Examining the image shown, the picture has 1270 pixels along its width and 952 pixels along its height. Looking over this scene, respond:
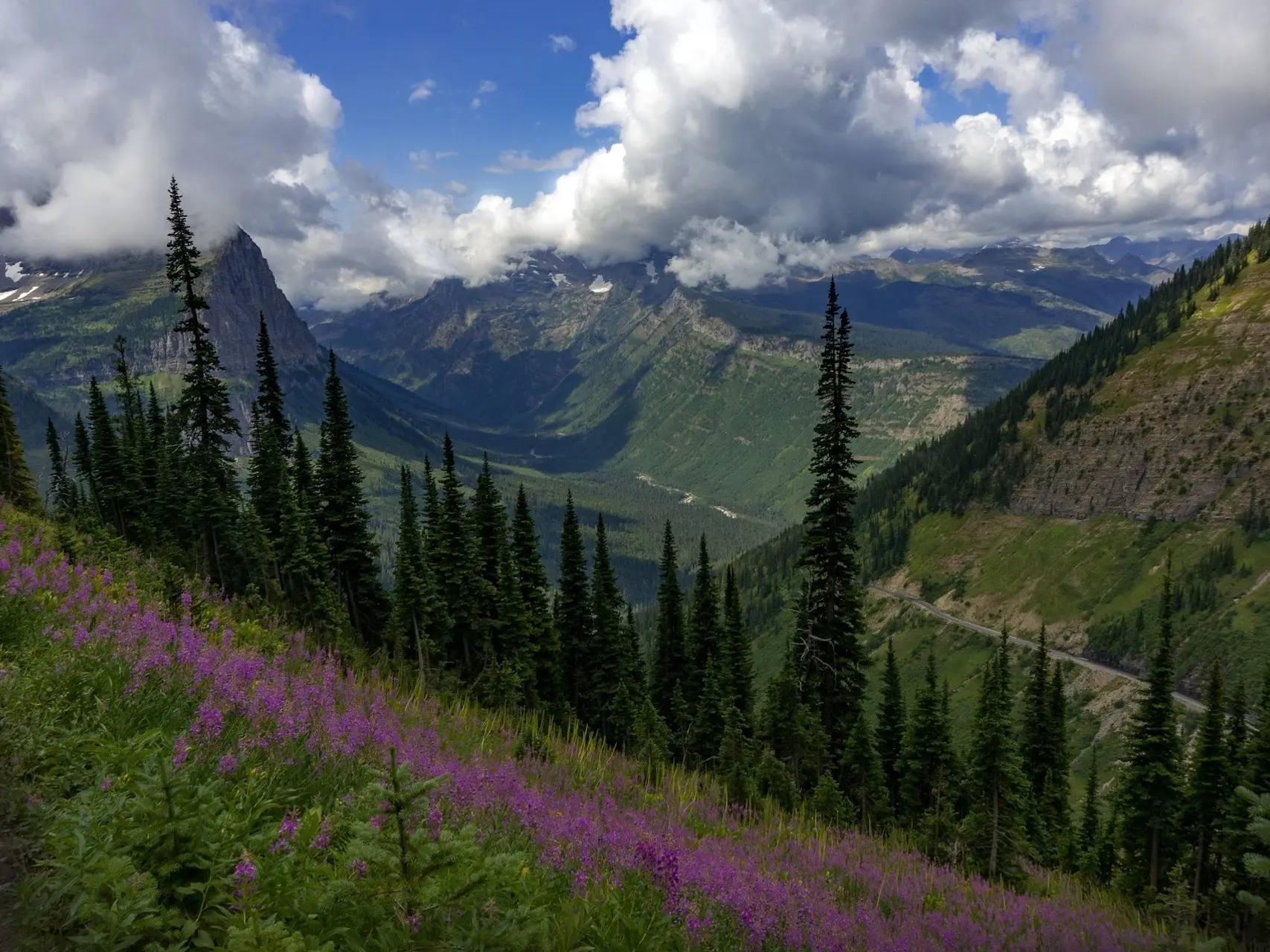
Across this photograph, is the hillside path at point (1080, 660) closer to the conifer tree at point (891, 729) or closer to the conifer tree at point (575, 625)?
the conifer tree at point (891, 729)

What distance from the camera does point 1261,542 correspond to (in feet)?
541

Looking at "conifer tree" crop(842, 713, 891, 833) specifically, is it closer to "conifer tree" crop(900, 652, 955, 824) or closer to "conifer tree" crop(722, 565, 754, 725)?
"conifer tree" crop(900, 652, 955, 824)

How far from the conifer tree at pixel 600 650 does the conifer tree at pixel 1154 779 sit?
3381 centimetres

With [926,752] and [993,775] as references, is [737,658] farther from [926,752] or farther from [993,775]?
[993,775]

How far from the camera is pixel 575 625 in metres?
54.8

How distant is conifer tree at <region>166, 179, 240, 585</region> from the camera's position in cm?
4203

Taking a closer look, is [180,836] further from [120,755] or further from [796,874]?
[796,874]

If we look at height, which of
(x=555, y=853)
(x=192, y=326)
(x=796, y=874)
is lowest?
(x=796, y=874)

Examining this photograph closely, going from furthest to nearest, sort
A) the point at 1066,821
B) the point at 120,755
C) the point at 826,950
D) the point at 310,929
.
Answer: the point at 1066,821 → the point at 826,950 → the point at 120,755 → the point at 310,929

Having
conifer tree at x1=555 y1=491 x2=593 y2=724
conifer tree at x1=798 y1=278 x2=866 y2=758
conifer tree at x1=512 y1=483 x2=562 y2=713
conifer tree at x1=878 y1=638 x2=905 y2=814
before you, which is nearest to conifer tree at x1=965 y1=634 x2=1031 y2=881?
conifer tree at x1=798 y1=278 x2=866 y2=758

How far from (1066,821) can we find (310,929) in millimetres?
78668

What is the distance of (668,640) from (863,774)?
24563 millimetres

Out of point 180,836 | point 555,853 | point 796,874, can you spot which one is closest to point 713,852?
point 796,874

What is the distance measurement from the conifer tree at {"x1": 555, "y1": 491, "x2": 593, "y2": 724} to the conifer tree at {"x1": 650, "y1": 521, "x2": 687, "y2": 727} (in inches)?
276
